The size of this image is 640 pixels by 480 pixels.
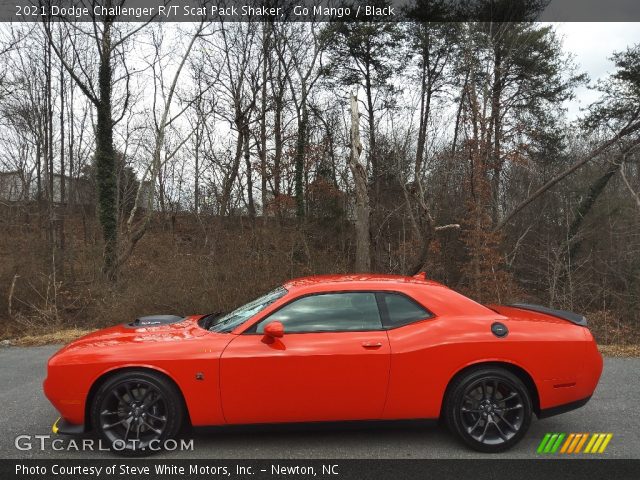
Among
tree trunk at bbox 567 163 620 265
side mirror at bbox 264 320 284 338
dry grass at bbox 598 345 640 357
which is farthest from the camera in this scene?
tree trunk at bbox 567 163 620 265

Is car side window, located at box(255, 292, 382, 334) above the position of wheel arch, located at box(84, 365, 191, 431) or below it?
above

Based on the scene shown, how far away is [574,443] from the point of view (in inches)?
137

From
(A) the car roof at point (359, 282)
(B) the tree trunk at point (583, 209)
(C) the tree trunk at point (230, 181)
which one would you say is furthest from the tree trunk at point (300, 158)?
(A) the car roof at point (359, 282)

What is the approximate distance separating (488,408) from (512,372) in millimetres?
356

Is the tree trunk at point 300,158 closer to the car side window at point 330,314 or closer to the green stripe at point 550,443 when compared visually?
the car side window at point 330,314

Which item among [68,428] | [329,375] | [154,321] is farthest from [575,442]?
[68,428]

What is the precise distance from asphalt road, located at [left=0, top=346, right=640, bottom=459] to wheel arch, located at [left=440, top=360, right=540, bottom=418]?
30 cm

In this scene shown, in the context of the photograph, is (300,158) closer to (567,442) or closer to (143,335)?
(143,335)

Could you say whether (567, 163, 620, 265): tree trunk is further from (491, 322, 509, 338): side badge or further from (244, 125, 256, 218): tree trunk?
(491, 322, 509, 338): side badge

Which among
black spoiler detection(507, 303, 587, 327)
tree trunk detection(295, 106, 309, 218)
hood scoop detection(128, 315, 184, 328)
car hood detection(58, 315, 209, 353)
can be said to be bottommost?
car hood detection(58, 315, 209, 353)

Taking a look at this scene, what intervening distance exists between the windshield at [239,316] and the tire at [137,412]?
0.59 metres

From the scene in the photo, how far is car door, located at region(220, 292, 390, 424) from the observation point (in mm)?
3275

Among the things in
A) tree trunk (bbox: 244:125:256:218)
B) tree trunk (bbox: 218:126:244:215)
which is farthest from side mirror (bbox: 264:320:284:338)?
tree trunk (bbox: 244:125:256:218)

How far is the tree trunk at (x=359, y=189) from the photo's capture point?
10789 millimetres
